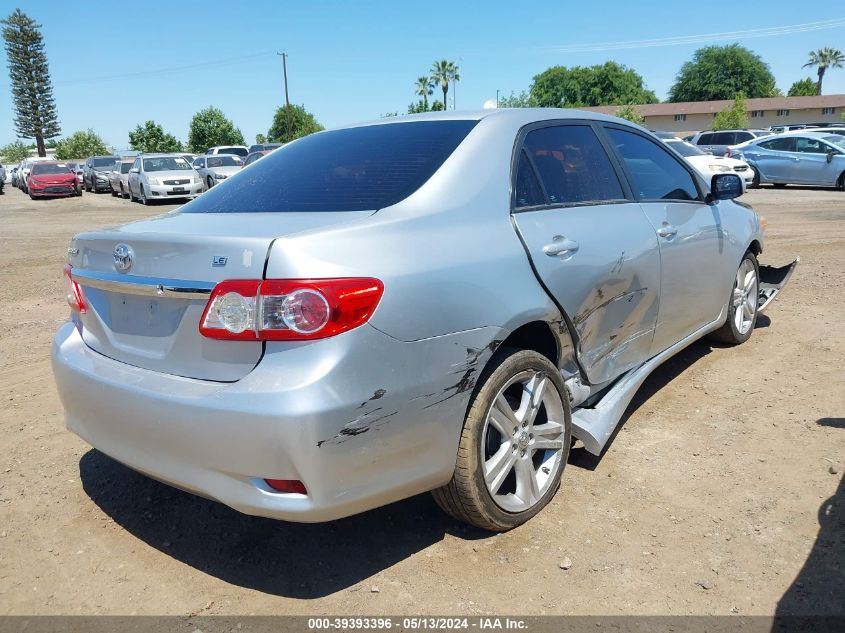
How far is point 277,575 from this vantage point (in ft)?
8.70

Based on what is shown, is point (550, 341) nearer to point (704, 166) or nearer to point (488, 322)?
point (488, 322)

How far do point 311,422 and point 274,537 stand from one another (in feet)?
3.37

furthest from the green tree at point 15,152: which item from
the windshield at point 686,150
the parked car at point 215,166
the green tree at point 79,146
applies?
the windshield at point 686,150

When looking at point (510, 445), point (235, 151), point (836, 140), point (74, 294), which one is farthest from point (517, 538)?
point (235, 151)

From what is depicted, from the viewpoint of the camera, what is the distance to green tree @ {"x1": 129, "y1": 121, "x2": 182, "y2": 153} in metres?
76.1

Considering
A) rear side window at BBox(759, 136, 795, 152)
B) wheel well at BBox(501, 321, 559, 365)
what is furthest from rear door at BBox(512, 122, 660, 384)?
rear side window at BBox(759, 136, 795, 152)

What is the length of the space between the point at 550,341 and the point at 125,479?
7.19ft

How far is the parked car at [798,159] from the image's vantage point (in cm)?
1920

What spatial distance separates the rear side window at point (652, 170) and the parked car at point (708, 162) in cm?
1302

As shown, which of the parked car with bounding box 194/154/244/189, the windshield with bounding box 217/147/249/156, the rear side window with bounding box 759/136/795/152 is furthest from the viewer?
the windshield with bounding box 217/147/249/156

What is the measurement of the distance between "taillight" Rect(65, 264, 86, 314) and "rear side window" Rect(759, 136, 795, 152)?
2156cm

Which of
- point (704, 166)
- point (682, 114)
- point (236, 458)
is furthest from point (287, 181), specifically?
point (682, 114)

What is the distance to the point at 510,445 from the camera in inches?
111

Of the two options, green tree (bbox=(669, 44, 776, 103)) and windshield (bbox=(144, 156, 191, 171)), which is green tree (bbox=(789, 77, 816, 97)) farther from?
windshield (bbox=(144, 156, 191, 171))
